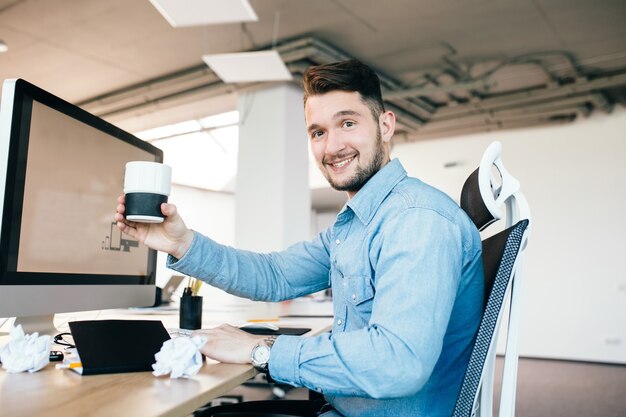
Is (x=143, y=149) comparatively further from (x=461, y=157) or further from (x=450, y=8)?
(x=461, y=157)

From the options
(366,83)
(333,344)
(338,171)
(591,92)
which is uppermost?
(591,92)

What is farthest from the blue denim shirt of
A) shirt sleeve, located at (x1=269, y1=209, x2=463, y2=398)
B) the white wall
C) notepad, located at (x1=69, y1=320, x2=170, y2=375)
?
the white wall

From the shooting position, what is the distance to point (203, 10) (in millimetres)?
3240

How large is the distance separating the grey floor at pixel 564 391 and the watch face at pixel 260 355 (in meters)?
2.36

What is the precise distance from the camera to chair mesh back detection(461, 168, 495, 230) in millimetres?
969

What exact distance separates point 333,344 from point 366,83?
637mm

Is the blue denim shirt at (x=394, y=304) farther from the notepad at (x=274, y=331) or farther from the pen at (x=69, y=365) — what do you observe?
the pen at (x=69, y=365)

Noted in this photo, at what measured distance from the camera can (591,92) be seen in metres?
5.89

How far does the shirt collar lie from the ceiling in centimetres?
337

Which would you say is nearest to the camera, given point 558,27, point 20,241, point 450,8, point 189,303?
point 20,241

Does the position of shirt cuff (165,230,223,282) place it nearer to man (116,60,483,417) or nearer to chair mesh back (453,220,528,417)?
man (116,60,483,417)

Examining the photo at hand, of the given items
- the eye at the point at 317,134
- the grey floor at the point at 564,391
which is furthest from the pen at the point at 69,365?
the grey floor at the point at 564,391

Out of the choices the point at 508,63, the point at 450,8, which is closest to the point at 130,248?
the point at 450,8

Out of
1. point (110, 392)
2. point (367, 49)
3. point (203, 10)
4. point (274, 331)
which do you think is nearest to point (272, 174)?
point (367, 49)
